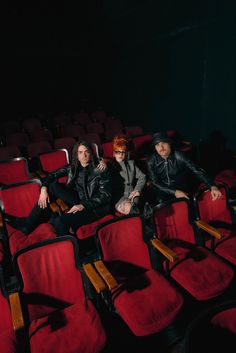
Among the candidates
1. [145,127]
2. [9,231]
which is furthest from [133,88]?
[9,231]

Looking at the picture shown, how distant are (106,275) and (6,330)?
31.8 inches

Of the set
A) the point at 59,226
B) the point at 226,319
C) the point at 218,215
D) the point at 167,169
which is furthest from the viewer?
A: the point at 167,169

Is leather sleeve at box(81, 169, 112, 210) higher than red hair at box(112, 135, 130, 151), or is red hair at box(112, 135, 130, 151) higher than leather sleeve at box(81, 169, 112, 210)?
red hair at box(112, 135, 130, 151)

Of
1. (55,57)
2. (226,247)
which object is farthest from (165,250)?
(55,57)

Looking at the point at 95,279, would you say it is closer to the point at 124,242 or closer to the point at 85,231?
the point at 124,242

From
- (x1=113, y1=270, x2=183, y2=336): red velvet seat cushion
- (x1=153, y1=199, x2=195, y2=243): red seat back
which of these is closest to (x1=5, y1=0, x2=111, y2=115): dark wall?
(x1=153, y1=199, x2=195, y2=243): red seat back

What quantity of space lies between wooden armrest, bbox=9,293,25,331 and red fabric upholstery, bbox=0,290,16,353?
0.33 feet

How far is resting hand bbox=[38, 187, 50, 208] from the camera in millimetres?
3121

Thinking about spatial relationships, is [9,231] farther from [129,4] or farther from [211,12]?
[129,4]

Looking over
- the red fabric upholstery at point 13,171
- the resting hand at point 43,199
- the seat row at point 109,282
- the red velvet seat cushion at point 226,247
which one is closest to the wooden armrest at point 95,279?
the seat row at point 109,282

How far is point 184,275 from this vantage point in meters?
2.43

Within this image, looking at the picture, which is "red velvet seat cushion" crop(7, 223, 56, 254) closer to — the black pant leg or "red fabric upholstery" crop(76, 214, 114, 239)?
the black pant leg

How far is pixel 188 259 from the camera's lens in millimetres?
2625

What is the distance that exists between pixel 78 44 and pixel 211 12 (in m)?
6.00
